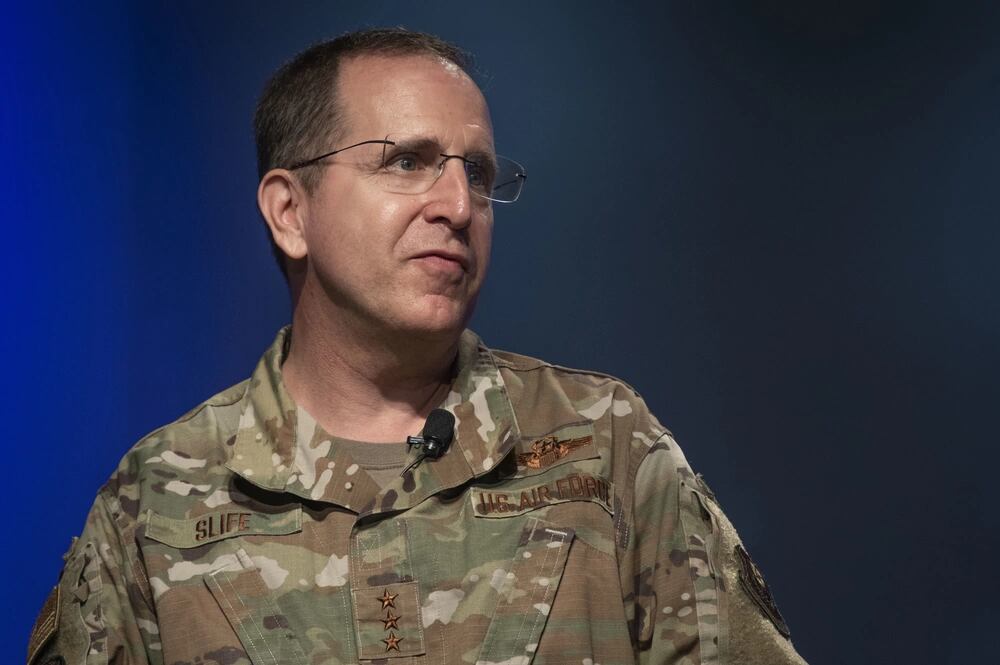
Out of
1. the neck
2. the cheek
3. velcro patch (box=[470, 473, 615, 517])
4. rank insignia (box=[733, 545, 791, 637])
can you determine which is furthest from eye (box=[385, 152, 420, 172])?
rank insignia (box=[733, 545, 791, 637])

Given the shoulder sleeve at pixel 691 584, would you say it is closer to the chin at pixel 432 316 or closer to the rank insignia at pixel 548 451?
the rank insignia at pixel 548 451

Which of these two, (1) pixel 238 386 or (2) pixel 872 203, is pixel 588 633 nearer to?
(1) pixel 238 386

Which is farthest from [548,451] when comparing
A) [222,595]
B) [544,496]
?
[222,595]

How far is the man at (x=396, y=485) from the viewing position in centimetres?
165

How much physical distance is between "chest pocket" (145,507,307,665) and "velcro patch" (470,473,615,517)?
258 millimetres

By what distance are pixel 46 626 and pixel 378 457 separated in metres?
0.51

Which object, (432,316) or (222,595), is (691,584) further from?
(222,595)

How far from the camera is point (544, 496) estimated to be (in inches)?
69.1

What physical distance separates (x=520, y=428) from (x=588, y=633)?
33 cm

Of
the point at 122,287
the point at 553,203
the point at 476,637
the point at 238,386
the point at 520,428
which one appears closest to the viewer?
the point at 476,637

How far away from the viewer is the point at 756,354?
250cm

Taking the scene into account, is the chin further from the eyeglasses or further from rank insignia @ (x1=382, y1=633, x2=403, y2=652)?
rank insignia @ (x1=382, y1=633, x2=403, y2=652)

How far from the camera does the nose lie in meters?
1.75

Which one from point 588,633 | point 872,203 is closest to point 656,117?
point 872,203
